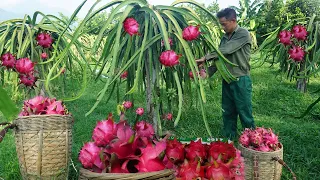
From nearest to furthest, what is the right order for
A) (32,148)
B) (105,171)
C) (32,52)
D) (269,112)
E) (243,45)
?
(105,171), (32,148), (32,52), (243,45), (269,112)

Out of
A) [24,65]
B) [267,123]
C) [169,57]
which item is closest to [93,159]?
[169,57]

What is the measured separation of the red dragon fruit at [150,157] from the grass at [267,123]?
112cm

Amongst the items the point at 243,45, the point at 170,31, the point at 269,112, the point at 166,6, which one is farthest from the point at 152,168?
the point at 269,112

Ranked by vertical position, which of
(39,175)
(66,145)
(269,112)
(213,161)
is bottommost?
(269,112)

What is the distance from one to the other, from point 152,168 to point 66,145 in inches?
39.2

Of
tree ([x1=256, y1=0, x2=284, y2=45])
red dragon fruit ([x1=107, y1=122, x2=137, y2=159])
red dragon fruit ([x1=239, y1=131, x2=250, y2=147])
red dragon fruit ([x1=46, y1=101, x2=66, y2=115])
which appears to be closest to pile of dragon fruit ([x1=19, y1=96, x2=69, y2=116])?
red dragon fruit ([x1=46, y1=101, x2=66, y2=115])

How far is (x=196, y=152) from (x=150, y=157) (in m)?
0.13

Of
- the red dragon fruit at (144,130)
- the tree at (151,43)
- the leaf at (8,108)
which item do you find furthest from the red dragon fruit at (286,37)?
the leaf at (8,108)

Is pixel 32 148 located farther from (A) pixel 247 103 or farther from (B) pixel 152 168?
(A) pixel 247 103

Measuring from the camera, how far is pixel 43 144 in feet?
4.71

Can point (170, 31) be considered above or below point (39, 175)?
above

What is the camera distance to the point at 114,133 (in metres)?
0.60

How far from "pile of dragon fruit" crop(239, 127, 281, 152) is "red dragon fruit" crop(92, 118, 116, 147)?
3.55 ft

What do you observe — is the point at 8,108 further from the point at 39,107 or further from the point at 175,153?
the point at 39,107
